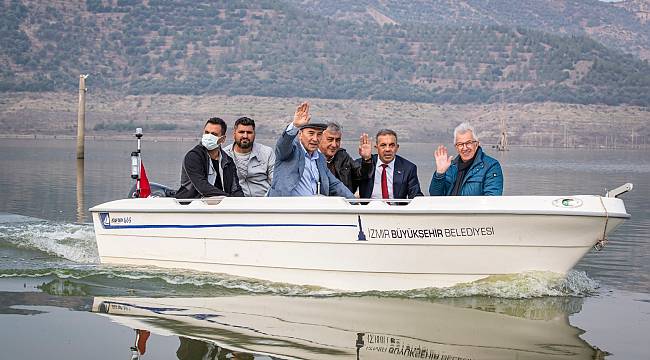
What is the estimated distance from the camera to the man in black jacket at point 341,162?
11.6m

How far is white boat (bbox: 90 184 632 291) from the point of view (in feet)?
33.2

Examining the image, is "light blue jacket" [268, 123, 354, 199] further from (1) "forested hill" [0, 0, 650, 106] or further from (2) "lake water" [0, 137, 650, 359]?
(1) "forested hill" [0, 0, 650, 106]

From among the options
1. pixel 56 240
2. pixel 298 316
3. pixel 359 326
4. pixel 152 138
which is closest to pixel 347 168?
pixel 298 316

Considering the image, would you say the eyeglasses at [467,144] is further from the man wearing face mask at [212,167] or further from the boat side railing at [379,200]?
the man wearing face mask at [212,167]

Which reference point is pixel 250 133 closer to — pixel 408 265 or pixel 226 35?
pixel 408 265

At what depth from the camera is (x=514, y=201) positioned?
10125 millimetres

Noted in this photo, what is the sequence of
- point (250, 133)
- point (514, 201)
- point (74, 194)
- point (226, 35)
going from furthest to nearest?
point (226, 35) → point (74, 194) → point (250, 133) → point (514, 201)

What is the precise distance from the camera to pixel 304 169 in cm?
1099

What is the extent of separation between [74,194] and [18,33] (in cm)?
14889

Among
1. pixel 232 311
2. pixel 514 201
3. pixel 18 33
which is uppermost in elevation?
pixel 18 33

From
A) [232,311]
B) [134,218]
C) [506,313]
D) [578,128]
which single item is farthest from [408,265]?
[578,128]

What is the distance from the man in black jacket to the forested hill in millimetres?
133824

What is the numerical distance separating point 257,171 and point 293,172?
948 mm

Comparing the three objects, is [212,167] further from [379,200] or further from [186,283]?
[379,200]
